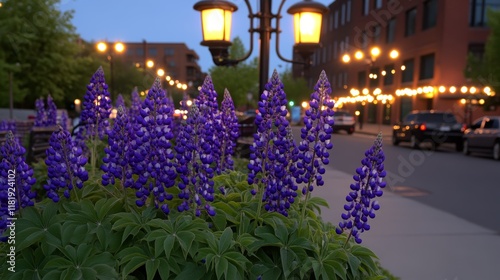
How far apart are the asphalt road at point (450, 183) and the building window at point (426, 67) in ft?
78.6

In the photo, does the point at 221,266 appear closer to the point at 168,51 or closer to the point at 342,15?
the point at 342,15

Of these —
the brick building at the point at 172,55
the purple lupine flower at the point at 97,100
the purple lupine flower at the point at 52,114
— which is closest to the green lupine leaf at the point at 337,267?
the purple lupine flower at the point at 97,100

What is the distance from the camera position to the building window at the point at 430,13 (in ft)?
128

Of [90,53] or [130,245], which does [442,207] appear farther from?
[90,53]

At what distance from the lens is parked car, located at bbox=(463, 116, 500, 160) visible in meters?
17.7

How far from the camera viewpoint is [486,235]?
6.30 m

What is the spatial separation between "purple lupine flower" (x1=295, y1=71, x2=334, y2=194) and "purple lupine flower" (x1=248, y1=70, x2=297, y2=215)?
10 cm

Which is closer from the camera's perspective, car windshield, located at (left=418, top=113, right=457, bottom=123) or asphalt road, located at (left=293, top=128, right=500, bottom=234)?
asphalt road, located at (left=293, top=128, right=500, bottom=234)

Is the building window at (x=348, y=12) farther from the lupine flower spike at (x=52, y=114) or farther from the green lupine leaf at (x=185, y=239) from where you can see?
the green lupine leaf at (x=185, y=239)

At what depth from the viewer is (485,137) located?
60.5 feet

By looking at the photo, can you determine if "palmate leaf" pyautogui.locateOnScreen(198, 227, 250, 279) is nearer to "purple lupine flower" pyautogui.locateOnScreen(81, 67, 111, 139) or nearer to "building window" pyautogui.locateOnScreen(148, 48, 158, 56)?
"purple lupine flower" pyautogui.locateOnScreen(81, 67, 111, 139)

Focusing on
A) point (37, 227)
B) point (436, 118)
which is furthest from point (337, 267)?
point (436, 118)

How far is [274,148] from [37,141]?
21.8 ft

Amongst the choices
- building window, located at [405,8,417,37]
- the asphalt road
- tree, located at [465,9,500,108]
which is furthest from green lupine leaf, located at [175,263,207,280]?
building window, located at [405,8,417,37]
